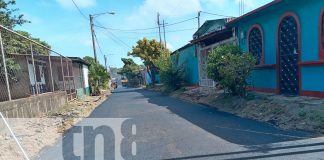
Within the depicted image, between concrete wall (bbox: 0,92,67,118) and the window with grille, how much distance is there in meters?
8.91

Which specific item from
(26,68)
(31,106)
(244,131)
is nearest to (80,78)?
(26,68)

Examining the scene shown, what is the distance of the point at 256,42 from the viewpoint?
12.3 meters

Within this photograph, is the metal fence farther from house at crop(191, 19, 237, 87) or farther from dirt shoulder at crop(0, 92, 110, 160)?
house at crop(191, 19, 237, 87)

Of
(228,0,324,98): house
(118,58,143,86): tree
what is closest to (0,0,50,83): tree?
(228,0,324,98): house

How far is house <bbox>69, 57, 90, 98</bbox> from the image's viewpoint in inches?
843

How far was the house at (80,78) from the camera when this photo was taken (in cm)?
2142

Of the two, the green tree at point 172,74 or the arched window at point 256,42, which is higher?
the arched window at point 256,42

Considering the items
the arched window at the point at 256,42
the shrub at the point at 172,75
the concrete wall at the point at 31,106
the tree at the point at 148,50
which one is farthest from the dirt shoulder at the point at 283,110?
the tree at the point at 148,50

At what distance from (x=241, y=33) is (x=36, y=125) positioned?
9.87m

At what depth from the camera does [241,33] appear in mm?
13461

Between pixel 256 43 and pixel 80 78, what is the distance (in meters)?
16.0

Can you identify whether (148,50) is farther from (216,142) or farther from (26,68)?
(216,142)

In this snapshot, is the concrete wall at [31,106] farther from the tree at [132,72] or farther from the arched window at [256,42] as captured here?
the tree at [132,72]

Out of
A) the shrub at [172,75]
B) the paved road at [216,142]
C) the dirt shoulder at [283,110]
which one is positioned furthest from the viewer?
the shrub at [172,75]
